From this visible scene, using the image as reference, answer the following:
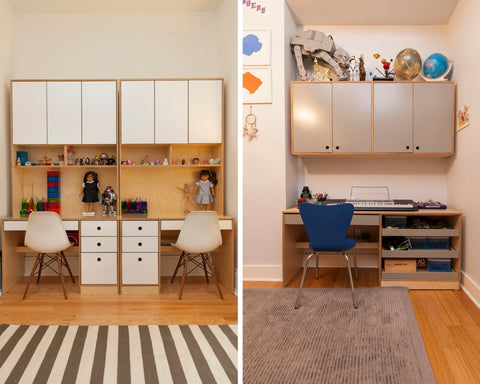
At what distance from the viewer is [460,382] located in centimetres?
194

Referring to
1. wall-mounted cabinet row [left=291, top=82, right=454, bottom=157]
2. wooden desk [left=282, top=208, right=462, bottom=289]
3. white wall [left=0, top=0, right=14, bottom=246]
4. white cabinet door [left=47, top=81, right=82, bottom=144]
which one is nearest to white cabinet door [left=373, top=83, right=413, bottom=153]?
wall-mounted cabinet row [left=291, top=82, right=454, bottom=157]

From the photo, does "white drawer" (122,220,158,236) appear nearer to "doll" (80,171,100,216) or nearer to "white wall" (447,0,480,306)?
"doll" (80,171,100,216)

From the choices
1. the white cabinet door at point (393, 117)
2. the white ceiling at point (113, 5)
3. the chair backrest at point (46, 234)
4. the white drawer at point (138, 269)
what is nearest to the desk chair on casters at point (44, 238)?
the chair backrest at point (46, 234)

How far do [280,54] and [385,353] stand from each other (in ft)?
7.03

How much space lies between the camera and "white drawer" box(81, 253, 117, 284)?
9.50 ft

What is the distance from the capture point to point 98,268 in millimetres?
2936

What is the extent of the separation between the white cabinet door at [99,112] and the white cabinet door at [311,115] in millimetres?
1318

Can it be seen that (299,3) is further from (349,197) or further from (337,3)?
(349,197)

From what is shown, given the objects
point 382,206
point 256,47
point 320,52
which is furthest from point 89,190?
point 320,52

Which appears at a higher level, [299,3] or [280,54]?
[299,3]

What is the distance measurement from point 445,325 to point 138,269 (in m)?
1.84

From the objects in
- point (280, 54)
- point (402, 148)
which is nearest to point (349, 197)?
point (402, 148)

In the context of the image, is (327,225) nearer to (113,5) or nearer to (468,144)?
(468,144)

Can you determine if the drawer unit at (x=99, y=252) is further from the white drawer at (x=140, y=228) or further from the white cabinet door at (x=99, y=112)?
the white cabinet door at (x=99, y=112)
